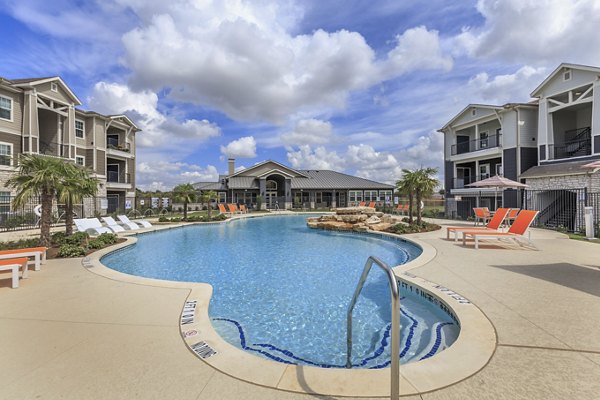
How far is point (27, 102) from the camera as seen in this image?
784 inches

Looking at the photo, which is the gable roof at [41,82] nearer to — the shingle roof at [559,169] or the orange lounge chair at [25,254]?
the orange lounge chair at [25,254]

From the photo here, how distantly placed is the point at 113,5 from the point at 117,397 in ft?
41.3

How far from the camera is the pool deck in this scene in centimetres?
262

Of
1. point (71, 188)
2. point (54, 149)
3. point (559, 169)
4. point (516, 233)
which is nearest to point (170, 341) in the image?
point (71, 188)

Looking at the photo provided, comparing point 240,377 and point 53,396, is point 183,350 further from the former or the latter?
point 53,396

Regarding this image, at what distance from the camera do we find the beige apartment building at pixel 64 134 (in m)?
19.1

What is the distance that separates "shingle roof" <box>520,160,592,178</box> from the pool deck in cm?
1120

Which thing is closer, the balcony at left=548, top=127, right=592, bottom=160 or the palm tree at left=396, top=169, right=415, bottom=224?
the palm tree at left=396, top=169, right=415, bottom=224

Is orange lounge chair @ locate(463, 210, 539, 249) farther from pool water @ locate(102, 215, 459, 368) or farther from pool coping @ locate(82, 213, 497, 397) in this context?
pool coping @ locate(82, 213, 497, 397)

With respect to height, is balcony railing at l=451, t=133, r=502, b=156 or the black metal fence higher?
balcony railing at l=451, t=133, r=502, b=156

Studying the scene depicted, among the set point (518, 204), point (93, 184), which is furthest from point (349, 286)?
point (518, 204)

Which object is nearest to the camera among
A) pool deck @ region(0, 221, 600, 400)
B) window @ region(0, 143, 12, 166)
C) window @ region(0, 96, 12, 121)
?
pool deck @ region(0, 221, 600, 400)

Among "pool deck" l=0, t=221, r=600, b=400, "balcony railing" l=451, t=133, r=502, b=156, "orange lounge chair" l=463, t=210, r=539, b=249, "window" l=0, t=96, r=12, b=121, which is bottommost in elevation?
"pool deck" l=0, t=221, r=600, b=400

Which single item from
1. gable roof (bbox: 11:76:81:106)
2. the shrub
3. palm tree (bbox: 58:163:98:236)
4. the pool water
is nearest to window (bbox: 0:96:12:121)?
gable roof (bbox: 11:76:81:106)
